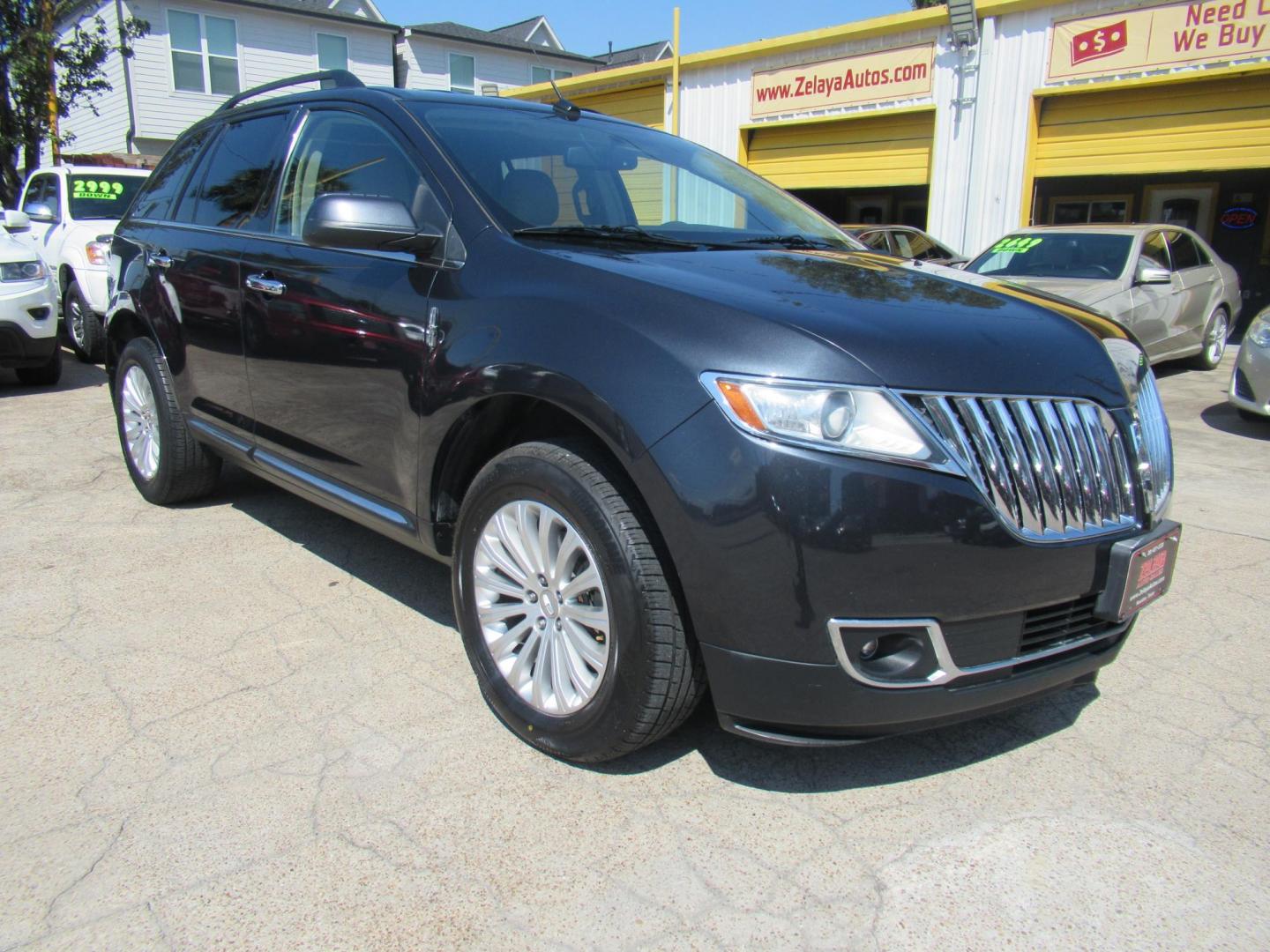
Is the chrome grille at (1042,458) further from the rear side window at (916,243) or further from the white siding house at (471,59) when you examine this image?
the white siding house at (471,59)

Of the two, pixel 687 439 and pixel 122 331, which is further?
pixel 122 331

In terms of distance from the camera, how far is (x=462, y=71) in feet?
90.1

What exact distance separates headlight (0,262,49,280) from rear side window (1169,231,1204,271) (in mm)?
10307

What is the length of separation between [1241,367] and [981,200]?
6.32 metres

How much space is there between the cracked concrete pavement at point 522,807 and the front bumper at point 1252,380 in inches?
152

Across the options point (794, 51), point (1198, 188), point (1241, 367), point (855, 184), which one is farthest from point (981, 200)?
point (1241, 367)

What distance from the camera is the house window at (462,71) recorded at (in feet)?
89.5

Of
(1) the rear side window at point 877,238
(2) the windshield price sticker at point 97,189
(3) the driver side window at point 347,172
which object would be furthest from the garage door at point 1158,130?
(3) the driver side window at point 347,172

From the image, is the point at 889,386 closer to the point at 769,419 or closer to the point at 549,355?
the point at 769,419

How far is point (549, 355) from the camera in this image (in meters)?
2.43

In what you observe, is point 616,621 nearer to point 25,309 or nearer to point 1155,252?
point 25,309

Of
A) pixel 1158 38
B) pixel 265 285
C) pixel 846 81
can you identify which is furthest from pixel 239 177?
pixel 846 81

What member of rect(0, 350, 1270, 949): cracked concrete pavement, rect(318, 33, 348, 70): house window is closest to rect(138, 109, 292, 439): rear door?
rect(0, 350, 1270, 949): cracked concrete pavement

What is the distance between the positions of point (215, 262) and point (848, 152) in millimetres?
12109
